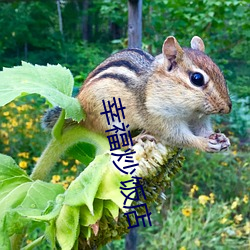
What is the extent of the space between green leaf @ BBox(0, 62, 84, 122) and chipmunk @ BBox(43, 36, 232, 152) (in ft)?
0.17

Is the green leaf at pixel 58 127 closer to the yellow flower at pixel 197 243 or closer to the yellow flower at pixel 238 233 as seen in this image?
the yellow flower at pixel 197 243

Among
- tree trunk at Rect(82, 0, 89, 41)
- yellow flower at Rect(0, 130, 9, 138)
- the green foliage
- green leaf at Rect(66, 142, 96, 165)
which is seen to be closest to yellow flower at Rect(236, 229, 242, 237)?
the green foliage

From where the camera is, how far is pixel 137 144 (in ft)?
1.70

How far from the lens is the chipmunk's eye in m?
0.67

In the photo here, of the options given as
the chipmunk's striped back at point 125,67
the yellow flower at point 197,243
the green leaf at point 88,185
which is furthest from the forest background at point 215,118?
the green leaf at point 88,185

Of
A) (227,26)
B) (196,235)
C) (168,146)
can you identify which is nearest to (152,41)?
(227,26)

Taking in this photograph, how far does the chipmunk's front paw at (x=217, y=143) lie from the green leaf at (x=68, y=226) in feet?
0.72

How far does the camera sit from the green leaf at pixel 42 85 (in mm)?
539

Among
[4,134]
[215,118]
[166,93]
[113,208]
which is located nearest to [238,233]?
[215,118]

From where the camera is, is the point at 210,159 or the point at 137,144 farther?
the point at 210,159

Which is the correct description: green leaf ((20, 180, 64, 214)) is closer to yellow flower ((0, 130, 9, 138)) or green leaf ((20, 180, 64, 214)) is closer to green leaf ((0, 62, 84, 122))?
green leaf ((0, 62, 84, 122))

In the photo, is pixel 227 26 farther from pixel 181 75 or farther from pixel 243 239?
pixel 181 75

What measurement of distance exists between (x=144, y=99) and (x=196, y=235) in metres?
1.52

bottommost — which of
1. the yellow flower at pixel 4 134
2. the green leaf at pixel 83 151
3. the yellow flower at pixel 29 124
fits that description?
the yellow flower at pixel 4 134
